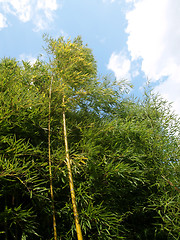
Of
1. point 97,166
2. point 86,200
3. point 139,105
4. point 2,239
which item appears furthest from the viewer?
point 139,105

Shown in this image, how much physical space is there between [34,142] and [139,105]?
6.56 feet

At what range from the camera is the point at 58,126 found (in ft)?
7.70

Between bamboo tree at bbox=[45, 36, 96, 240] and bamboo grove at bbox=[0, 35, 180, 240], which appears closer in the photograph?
bamboo grove at bbox=[0, 35, 180, 240]

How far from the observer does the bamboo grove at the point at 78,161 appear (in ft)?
5.46

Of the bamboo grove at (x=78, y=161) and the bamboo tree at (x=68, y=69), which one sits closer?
the bamboo grove at (x=78, y=161)

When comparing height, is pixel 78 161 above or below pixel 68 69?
below

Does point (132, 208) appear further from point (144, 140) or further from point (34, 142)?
point (34, 142)

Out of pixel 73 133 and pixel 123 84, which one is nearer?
pixel 73 133

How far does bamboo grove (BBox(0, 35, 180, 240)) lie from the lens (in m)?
1.66

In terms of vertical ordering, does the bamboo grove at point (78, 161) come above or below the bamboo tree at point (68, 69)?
below

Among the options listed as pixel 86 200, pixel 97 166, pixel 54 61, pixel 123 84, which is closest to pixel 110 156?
pixel 97 166

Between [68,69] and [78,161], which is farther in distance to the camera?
[68,69]

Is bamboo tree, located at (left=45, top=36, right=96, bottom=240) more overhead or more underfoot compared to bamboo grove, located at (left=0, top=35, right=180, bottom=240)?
more overhead

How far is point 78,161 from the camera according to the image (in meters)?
1.77
